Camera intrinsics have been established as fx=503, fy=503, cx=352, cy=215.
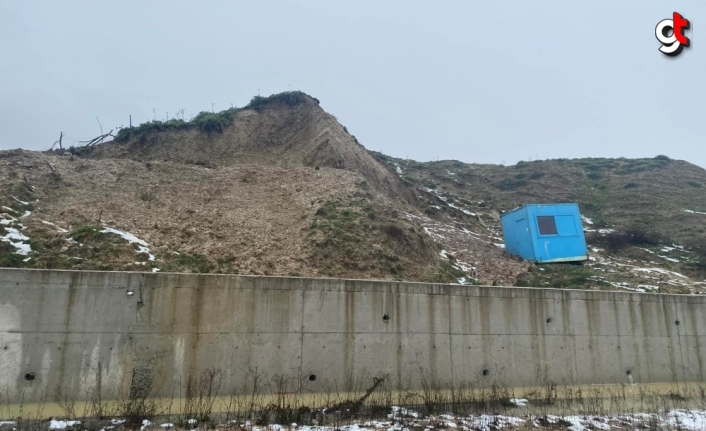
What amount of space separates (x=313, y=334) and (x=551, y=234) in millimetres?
15617

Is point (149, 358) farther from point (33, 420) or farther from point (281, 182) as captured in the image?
point (281, 182)

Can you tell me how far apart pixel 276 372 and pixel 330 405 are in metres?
1.07

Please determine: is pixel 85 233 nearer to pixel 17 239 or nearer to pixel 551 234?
pixel 17 239

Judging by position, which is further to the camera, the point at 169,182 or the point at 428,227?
the point at 428,227

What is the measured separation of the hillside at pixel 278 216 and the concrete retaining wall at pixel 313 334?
5.91m

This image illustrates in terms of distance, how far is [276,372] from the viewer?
8.59 metres

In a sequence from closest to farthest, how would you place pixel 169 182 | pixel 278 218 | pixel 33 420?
pixel 33 420
pixel 278 218
pixel 169 182

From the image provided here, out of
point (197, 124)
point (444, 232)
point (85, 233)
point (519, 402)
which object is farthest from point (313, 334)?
point (197, 124)

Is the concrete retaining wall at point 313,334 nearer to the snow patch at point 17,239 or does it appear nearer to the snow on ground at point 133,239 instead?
the snow on ground at point 133,239

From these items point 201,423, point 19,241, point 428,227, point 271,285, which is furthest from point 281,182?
point 201,423

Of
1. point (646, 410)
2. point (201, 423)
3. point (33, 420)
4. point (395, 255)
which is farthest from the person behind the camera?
point (395, 255)

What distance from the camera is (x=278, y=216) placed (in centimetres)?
1959

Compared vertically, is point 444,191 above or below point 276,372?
above

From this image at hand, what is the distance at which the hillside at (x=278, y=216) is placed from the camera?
15.6 m
